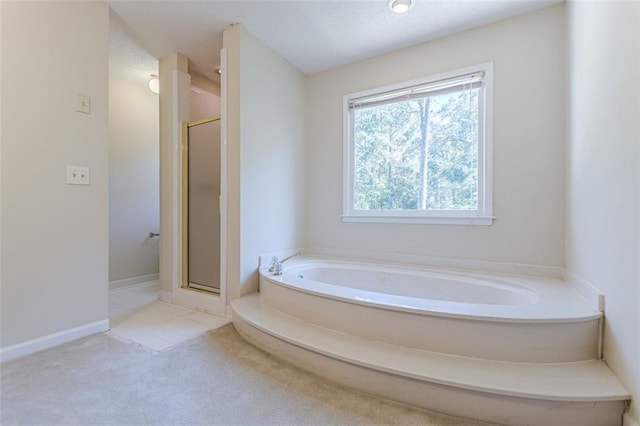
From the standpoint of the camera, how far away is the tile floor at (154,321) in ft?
6.52

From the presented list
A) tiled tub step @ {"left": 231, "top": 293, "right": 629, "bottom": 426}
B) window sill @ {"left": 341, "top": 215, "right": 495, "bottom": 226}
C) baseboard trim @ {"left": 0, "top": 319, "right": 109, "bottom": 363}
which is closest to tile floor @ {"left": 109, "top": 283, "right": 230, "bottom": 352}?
baseboard trim @ {"left": 0, "top": 319, "right": 109, "bottom": 363}

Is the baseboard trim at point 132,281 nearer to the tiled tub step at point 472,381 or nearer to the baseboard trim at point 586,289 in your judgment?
the tiled tub step at point 472,381

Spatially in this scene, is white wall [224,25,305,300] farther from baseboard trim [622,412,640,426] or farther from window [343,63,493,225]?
baseboard trim [622,412,640,426]

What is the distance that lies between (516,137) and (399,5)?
1.29 m

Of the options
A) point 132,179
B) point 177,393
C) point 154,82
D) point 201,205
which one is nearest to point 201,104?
point 154,82

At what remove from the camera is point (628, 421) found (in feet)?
3.65

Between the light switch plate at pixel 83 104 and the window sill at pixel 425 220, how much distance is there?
222 cm

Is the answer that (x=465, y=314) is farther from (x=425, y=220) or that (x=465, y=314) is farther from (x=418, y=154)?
(x=418, y=154)

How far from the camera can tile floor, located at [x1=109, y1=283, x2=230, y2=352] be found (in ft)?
6.52

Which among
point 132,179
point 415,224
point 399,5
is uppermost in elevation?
point 399,5

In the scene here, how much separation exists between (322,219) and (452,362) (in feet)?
6.37

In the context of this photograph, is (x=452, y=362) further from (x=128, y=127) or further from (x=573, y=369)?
(x=128, y=127)

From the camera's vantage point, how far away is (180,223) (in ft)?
9.05

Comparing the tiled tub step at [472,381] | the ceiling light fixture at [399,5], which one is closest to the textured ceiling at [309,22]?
the ceiling light fixture at [399,5]
